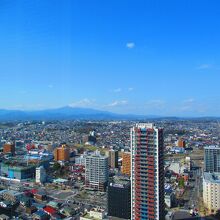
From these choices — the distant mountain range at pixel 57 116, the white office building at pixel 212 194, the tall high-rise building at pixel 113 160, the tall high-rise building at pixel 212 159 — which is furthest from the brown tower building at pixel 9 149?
the distant mountain range at pixel 57 116

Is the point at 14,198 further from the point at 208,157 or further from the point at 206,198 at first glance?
the point at 208,157

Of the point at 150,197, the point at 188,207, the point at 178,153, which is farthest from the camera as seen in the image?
the point at 178,153

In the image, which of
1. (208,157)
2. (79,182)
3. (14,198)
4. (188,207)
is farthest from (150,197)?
(208,157)

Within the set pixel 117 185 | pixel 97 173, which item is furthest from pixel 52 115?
pixel 117 185

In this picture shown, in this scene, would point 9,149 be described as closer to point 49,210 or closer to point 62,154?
point 62,154

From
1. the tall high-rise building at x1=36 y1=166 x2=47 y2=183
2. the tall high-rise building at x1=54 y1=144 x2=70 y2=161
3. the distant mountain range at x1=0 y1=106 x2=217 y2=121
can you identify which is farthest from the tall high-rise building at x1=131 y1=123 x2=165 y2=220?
the distant mountain range at x1=0 y1=106 x2=217 y2=121

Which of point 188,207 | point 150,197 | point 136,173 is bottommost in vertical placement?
point 188,207
